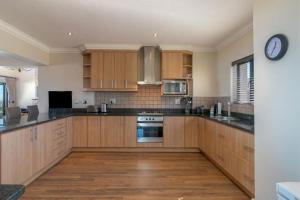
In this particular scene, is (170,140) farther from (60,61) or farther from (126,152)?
(60,61)

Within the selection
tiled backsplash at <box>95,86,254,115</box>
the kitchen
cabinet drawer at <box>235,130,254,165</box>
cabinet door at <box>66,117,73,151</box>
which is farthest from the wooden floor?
tiled backsplash at <box>95,86,254,115</box>

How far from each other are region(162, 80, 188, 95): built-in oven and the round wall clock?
138 inches

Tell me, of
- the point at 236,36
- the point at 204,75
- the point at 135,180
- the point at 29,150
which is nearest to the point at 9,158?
the point at 29,150

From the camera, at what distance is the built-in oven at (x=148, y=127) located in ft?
17.7

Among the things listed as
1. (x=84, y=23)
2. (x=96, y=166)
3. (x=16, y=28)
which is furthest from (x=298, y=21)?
(x=16, y=28)

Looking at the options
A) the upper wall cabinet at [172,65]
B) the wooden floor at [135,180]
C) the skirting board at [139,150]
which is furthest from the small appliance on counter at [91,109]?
the upper wall cabinet at [172,65]

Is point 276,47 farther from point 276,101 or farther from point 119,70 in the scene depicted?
point 119,70

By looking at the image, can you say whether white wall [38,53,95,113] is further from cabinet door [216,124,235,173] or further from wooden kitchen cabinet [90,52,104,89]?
cabinet door [216,124,235,173]

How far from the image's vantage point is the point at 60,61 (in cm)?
583

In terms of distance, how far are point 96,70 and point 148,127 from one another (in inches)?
69.0

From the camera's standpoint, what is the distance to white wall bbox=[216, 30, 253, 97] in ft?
13.7

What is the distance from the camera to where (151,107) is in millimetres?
5902

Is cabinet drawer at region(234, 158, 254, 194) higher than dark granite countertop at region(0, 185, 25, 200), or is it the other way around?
dark granite countertop at region(0, 185, 25, 200)

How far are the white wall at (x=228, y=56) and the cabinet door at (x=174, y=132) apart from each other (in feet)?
3.85
